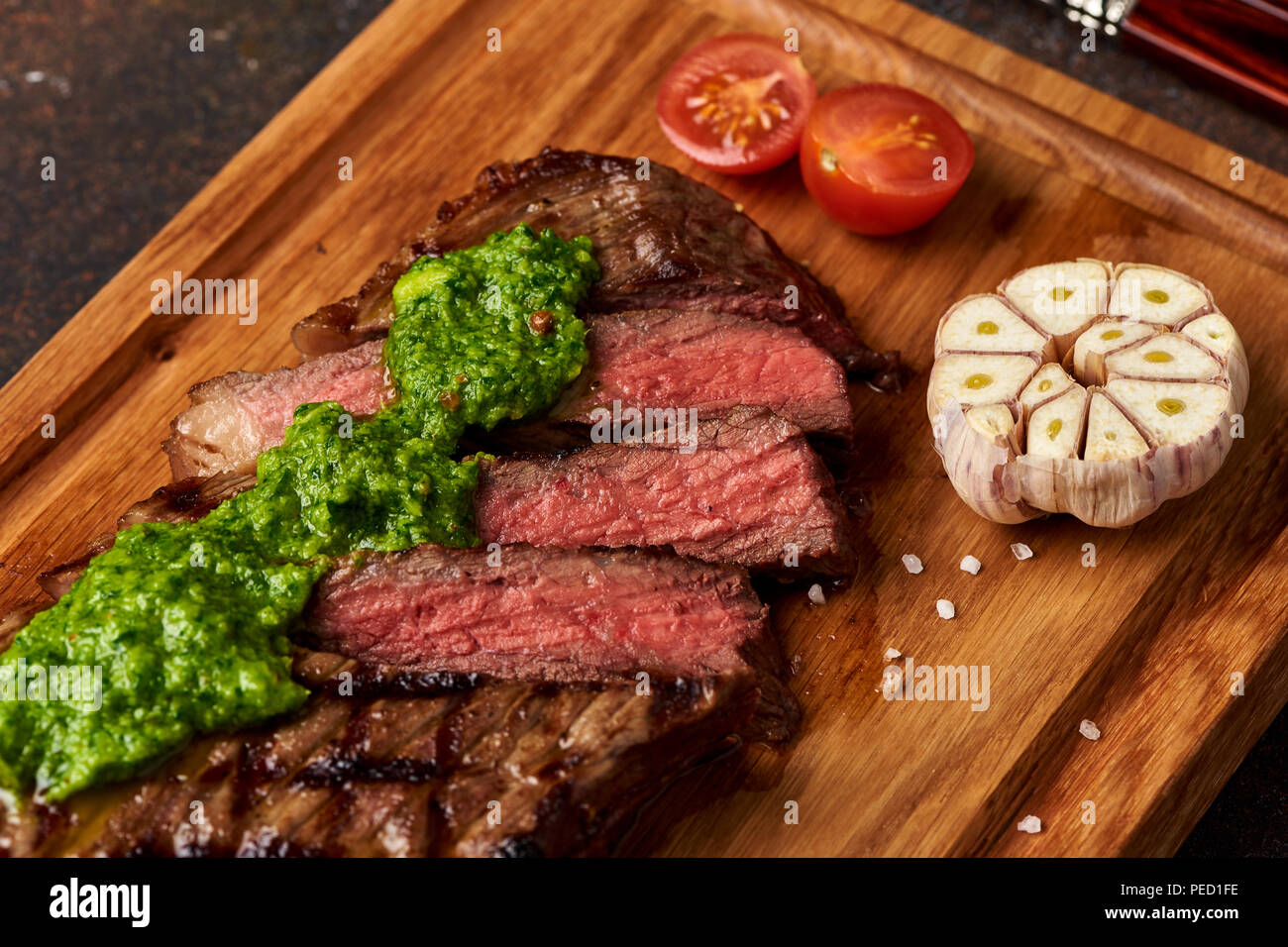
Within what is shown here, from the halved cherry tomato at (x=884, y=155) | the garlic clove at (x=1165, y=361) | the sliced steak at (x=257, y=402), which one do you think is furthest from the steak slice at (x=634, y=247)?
the garlic clove at (x=1165, y=361)

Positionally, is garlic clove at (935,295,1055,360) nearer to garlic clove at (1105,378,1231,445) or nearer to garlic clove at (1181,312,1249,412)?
garlic clove at (1105,378,1231,445)

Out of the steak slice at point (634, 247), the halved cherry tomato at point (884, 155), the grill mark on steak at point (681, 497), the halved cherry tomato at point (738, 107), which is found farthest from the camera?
the halved cherry tomato at point (738, 107)

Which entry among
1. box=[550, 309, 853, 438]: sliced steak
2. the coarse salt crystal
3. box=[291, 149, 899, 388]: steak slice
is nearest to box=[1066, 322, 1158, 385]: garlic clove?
box=[291, 149, 899, 388]: steak slice

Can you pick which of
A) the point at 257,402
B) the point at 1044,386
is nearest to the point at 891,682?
the point at 1044,386

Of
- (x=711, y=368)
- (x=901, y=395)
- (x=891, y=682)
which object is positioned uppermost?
(x=711, y=368)

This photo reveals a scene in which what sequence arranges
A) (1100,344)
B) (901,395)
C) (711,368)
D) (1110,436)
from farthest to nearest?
(901,395) < (711,368) < (1100,344) < (1110,436)

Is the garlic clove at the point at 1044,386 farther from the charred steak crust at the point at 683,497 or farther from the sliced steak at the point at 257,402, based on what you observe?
the sliced steak at the point at 257,402

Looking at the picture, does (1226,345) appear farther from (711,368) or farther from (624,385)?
(624,385)

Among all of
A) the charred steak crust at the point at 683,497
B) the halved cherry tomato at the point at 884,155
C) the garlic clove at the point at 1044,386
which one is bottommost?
the charred steak crust at the point at 683,497
